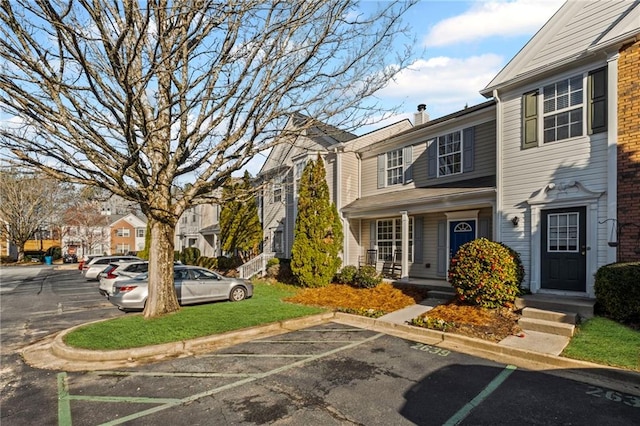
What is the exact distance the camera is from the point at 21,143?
24.3ft

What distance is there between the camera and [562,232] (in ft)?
29.7

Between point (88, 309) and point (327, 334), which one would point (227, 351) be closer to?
point (327, 334)

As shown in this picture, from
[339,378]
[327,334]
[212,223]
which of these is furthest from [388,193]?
[212,223]

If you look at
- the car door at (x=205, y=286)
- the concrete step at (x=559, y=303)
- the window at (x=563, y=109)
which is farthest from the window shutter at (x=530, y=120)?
the car door at (x=205, y=286)

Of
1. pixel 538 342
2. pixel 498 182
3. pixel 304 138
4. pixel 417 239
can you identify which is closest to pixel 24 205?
pixel 304 138

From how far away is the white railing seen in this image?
1848 centimetres

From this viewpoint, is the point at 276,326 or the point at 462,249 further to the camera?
the point at 462,249

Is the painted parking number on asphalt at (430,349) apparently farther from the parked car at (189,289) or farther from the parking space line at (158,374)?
the parked car at (189,289)

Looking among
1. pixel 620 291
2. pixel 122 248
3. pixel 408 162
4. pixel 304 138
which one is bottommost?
pixel 122 248

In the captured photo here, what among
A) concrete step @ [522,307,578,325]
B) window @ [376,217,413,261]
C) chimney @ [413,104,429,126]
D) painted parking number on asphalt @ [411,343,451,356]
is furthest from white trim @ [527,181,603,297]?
chimney @ [413,104,429,126]

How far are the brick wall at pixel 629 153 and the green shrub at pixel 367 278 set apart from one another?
24.5ft

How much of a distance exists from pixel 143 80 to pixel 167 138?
2.45 m

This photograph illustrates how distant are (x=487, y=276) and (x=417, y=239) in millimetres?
5574

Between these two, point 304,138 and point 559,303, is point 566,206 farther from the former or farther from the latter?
point 304,138
